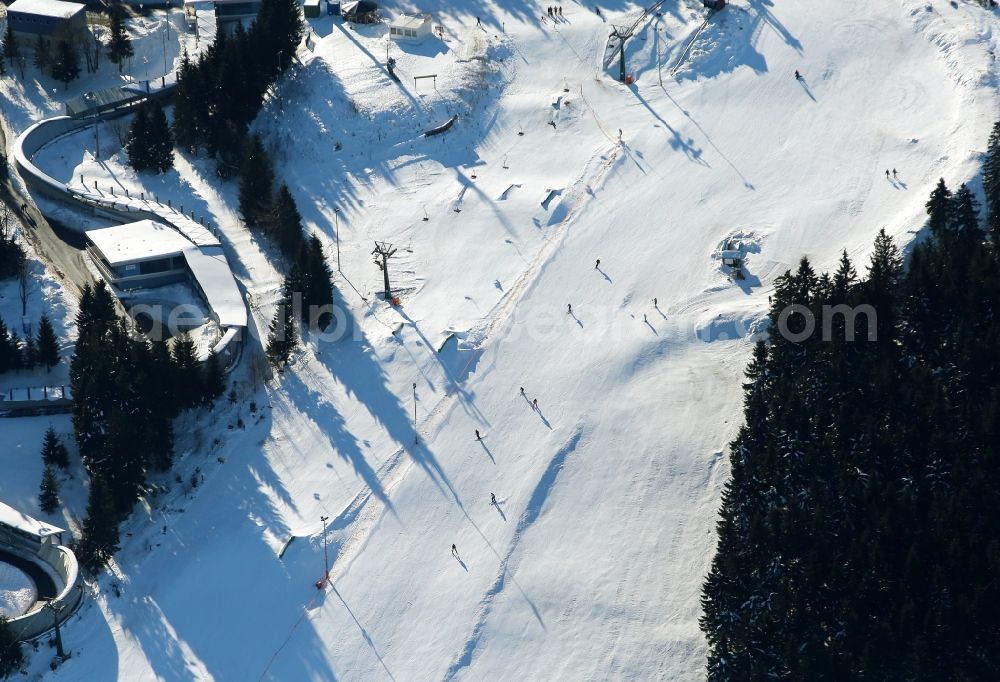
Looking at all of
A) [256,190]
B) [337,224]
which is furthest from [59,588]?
[337,224]

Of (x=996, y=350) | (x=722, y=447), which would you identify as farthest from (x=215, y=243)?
(x=996, y=350)

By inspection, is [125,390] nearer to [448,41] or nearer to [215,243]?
[215,243]

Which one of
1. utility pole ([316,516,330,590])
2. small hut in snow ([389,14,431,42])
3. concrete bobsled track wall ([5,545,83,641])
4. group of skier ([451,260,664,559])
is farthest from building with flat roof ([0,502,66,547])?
small hut in snow ([389,14,431,42])

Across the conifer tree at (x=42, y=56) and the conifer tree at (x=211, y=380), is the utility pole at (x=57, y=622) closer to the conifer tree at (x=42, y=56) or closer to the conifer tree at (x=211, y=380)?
the conifer tree at (x=211, y=380)

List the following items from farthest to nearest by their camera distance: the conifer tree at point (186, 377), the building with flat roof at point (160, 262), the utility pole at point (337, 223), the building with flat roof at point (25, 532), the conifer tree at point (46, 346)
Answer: the utility pole at point (337, 223) → the building with flat roof at point (160, 262) → the conifer tree at point (46, 346) → the conifer tree at point (186, 377) → the building with flat roof at point (25, 532)

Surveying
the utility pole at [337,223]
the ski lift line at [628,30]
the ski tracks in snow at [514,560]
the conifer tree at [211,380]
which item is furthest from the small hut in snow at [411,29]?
the ski tracks in snow at [514,560]

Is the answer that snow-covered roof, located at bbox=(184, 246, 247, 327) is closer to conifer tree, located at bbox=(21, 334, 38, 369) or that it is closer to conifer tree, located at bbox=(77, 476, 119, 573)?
conifer tree, located at bbox=(21, 334, 38, 369)
